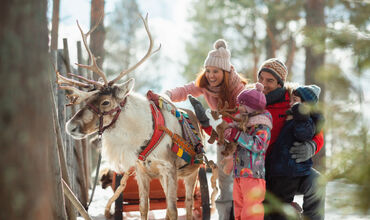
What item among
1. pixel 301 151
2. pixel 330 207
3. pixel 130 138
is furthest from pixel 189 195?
pixel 330 207

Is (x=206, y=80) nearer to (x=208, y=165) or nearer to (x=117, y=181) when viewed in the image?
(x=208, y=165)

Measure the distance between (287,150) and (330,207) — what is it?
197 cm

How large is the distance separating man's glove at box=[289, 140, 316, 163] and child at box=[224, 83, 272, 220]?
10.9 inches

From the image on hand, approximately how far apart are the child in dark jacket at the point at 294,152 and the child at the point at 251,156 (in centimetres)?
19

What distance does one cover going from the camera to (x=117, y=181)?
4.61m

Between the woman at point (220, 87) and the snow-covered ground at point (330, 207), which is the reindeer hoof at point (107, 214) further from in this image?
the woman at point (220, 87)

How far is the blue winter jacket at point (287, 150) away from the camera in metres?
3.34

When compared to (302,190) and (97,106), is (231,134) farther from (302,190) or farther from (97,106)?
(97,106)

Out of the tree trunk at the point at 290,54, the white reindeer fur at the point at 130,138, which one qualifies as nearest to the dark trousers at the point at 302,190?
the white reindeer fur at the point at 130,138

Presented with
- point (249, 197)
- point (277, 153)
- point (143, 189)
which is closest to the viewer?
point (249, 197)

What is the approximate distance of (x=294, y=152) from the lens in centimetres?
339

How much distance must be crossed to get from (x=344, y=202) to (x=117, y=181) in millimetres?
3510

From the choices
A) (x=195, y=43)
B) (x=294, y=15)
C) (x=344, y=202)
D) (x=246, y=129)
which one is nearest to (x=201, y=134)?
(x=246, y=129)

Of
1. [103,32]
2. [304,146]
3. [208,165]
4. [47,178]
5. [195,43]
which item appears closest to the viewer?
[47,178]
